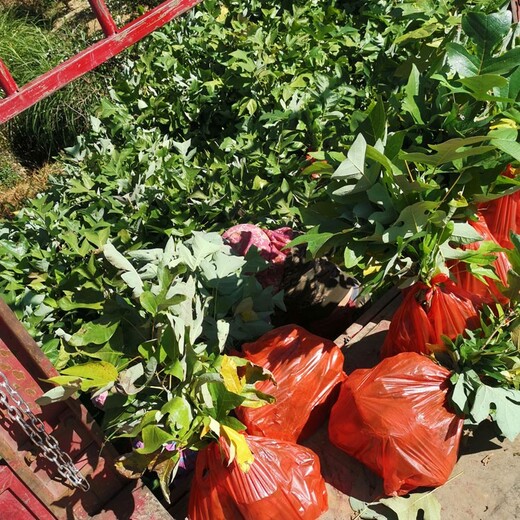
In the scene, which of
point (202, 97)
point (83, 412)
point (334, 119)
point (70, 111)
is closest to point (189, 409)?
point (83, 412)

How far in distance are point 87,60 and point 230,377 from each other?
2283mm

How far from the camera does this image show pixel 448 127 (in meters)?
2.08

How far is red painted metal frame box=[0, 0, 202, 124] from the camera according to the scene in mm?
3082

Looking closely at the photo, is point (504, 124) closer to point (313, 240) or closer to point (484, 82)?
point (484, 82)

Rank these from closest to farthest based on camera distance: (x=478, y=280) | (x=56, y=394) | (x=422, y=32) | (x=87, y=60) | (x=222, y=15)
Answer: (x=56, y=394) < (x=478, y=280) < (x=422, y=32) < (x=87, y=60) < (x=222, y=15)

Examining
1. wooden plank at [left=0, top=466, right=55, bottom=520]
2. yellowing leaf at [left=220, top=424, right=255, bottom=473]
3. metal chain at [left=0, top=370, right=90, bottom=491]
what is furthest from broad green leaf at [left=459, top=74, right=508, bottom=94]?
wooden plank at [left=0, top=466, right=55, bottom=520]

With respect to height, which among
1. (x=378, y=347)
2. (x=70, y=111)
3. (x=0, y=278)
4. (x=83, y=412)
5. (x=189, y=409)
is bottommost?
(x=378, y=347)

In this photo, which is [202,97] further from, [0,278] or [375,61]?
[0,278]

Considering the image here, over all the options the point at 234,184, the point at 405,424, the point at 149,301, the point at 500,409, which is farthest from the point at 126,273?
the point at 500,409

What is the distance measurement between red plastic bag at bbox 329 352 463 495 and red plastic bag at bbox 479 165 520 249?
29.0 inches

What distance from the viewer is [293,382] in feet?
7.10

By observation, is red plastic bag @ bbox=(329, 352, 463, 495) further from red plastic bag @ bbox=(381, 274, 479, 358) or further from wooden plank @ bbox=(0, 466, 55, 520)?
wooden plank @ bbox=(0, 466, 55, 520)

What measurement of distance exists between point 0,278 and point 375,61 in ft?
7.76

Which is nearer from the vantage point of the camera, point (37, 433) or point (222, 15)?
point (37, 433)
